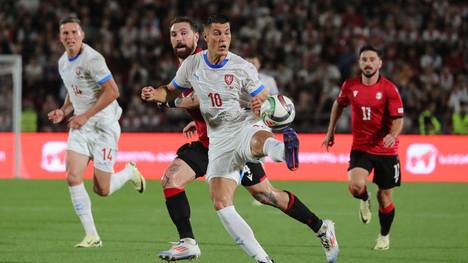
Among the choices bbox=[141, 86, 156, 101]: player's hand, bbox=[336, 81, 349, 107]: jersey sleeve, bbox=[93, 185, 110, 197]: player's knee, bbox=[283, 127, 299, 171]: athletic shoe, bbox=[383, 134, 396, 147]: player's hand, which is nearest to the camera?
bbox=[283, 127, 299, 171]: athletic shoe

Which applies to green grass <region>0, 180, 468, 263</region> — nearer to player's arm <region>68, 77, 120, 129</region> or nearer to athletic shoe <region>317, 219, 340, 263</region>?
athletic shoe <region>317, 219, 340, 263</region>

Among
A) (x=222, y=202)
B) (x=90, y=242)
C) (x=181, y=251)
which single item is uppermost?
A: (x=222, y=202)

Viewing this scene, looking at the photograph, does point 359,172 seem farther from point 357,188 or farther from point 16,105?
point 16,105

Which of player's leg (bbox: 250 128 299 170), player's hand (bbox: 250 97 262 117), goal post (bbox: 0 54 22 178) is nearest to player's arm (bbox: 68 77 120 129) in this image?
player's leg (bbox: 250 128 299 170)

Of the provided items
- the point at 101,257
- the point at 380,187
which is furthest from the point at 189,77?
the point at 380,187

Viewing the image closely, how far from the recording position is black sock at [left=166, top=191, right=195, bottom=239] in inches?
305

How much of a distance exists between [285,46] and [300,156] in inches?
212

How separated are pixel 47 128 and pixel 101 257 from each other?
40.6 ft

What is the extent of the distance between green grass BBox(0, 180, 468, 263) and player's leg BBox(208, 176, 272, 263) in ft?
4.38

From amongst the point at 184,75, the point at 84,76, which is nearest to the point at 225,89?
the point at 184,75

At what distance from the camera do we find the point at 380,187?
940 cm

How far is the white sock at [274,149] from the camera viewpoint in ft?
22.0

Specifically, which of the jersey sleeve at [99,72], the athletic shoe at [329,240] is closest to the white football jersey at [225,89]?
the athletic shoe at [329,240]

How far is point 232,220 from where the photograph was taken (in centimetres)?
698
